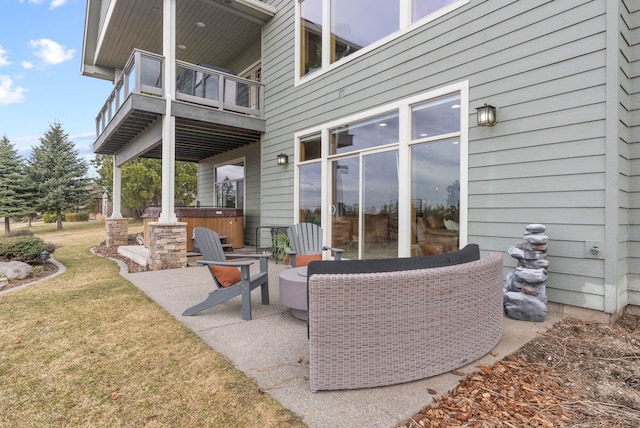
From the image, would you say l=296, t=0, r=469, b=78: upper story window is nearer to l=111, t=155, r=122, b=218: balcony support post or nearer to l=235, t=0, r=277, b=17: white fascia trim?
l=235, t=0, r=277, b=17: white fascia trim

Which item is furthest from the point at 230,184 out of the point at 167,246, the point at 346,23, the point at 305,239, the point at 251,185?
the point at 305,239

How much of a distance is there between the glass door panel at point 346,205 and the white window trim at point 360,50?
5.71 feet

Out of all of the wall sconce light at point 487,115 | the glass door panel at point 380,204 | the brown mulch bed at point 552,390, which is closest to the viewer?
the brown mulch bed at point 552,390

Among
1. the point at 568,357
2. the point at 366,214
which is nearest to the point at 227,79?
the point at 366,214

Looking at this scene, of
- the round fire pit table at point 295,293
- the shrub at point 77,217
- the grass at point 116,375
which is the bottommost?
the grass at point 116,375

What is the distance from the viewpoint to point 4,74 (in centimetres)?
5694

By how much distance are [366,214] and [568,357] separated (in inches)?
132

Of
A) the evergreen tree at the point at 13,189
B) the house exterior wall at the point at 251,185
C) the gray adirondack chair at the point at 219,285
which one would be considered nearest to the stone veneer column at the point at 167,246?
the house exterior wall at the point at 251,185

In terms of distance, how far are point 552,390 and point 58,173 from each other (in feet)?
75.5

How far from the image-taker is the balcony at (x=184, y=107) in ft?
20.5

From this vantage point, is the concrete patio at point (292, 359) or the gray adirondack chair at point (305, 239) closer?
the concrete patio at point (292, 359)

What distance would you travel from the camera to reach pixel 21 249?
631 centimetres

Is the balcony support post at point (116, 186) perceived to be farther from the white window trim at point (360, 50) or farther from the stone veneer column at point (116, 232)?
the white window trim at point (360, 50)

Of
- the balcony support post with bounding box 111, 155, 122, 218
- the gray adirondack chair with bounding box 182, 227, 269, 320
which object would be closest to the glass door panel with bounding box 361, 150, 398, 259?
the gray adirondack chair with bounding box 182, 227, 269, 320
